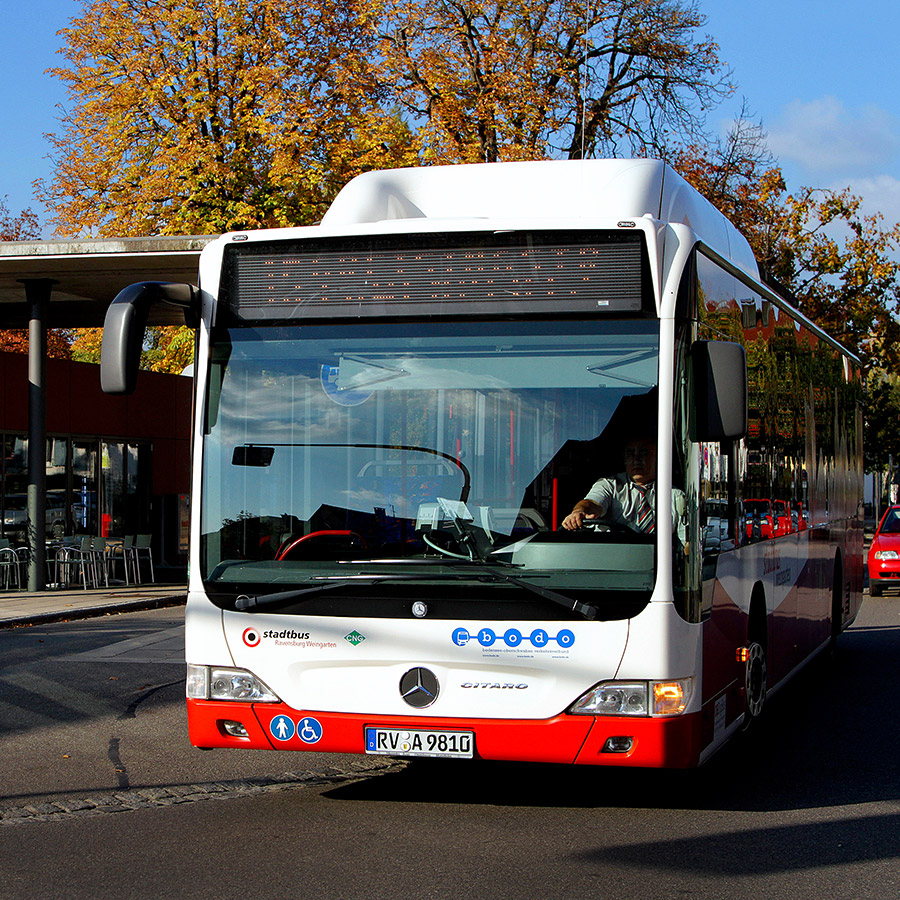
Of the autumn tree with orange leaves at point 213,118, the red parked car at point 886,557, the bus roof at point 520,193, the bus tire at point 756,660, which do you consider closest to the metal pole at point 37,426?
the autumn tree with orange leaves at point 213,118

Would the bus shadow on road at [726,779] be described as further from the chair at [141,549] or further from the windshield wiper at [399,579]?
the chair at [141,549]

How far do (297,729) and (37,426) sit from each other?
1597 cm

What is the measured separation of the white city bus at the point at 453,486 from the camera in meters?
5.87

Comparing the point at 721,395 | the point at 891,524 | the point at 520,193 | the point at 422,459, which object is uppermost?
the point at 520,193

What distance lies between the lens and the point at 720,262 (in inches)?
277

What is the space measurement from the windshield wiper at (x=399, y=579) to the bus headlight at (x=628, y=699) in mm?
350

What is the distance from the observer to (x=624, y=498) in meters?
5.95

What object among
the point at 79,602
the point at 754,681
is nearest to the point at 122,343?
the point at 754,681

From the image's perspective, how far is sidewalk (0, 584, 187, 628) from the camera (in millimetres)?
17172

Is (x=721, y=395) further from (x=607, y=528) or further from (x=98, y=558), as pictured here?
(x=98, y=558)

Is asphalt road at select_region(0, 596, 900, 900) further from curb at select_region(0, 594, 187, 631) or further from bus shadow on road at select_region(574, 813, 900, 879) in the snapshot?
curb at select_region(0, 594, 187, 631)

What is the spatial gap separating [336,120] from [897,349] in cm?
1793

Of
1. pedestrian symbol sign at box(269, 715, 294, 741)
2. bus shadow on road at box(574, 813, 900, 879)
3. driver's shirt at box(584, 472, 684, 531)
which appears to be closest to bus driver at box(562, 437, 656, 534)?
driver's shirt at box(584, 472, 684, 531)

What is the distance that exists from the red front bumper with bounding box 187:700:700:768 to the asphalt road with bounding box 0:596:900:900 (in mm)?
385
